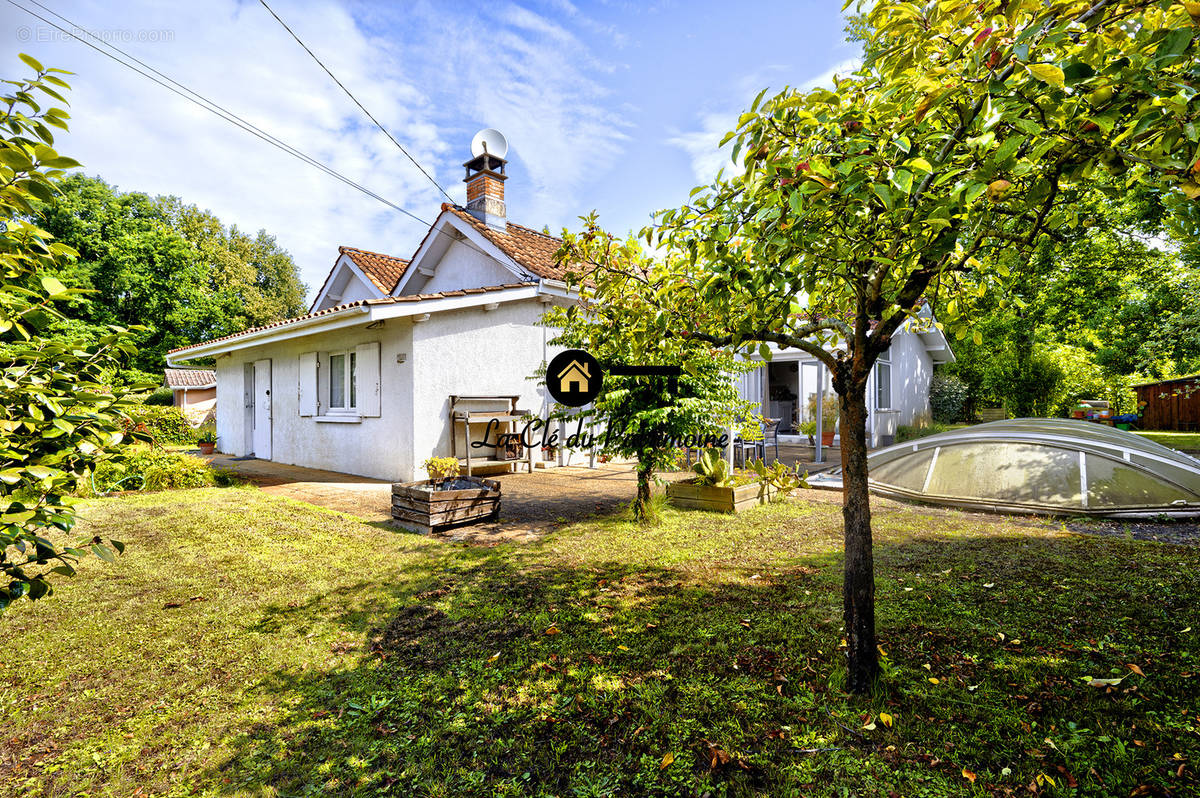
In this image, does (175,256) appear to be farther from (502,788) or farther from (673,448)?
(502,788)

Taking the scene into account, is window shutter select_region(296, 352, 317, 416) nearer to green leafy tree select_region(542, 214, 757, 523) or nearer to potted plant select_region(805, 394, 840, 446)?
green leafy tree select_region(542, 214, 757, 523)

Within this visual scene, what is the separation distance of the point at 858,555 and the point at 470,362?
8496mm

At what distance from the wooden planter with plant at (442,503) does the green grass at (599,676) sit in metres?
0.80

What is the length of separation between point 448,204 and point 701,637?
11757 millimetres

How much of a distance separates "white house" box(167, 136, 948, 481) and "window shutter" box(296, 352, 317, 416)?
2 cm

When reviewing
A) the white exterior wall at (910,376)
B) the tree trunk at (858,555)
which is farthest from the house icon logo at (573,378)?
the white exterior wall at (910,376)

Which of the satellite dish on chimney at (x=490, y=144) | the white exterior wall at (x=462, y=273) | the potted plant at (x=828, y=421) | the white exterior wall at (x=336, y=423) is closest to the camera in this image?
the white exterior wall at (x=336, y=423)

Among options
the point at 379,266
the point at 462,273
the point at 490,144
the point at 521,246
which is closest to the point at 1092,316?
the point at 521,246

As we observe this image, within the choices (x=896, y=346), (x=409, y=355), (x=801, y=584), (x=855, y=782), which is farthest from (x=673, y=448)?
(x=896, y=346)

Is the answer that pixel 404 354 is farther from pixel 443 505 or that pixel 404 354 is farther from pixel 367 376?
pixel 443 505

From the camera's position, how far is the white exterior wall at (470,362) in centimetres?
931

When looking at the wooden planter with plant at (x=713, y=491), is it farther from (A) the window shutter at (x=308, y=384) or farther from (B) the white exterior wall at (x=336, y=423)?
(A) the window shutter at (x=308, y=384)

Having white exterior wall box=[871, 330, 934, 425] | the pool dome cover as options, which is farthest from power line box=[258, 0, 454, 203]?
white exterior wall box=[871, 330, 934, 425]

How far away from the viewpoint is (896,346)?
55.8 feet
